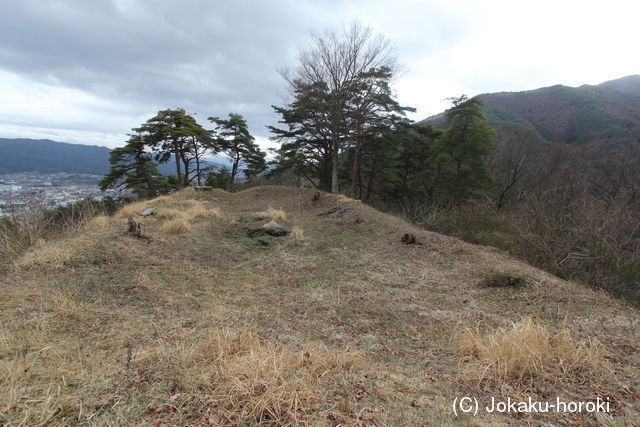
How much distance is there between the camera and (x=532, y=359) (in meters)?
2.02

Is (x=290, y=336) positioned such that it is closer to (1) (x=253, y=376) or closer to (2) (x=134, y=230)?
(1) (x=253, y=376)

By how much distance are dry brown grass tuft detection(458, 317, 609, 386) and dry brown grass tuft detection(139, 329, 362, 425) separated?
1.00 meters

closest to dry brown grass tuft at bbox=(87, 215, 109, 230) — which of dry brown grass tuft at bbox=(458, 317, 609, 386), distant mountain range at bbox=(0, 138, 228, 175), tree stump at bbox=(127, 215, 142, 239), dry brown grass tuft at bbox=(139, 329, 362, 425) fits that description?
tree stump at bbox=(127, 215, 142, 239)

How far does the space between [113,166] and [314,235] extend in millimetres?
16935

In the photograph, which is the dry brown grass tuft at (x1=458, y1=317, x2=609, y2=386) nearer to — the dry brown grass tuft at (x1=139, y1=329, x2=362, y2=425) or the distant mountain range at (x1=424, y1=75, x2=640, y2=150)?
the dry brown grass tuft at (x1=139, y1=329, x2=362, y2=425)

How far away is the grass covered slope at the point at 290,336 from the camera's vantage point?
1.64 metres

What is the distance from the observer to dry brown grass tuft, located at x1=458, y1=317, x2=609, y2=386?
6.47 ft

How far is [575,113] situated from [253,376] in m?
57.0

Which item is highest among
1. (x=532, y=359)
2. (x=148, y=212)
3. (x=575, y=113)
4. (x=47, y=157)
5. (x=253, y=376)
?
(x=47, y=157)

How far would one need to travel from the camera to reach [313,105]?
50.2 feet

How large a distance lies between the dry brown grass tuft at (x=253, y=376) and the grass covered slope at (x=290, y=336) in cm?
1

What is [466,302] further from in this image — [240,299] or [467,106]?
[467,106]

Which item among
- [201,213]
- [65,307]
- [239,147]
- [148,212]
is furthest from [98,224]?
[239,147]

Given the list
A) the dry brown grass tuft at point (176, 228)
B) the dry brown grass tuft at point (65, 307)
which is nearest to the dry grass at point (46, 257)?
the dry brown grass tuft at point (65, 307)
